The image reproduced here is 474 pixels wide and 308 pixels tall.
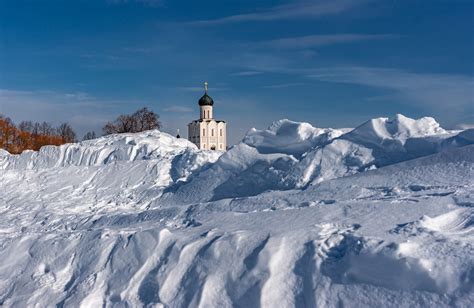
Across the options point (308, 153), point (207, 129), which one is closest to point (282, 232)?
point (308, 153)

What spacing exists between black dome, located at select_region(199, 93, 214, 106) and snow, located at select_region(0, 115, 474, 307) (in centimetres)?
3048

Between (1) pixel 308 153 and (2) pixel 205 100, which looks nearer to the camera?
(1) pixel 308 153

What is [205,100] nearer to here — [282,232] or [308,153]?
[308,153]

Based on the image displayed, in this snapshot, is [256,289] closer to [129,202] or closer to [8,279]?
[8,279]

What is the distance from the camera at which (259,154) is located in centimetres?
995

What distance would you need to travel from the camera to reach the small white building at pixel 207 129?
135 ft

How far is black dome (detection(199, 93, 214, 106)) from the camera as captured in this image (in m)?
41.6

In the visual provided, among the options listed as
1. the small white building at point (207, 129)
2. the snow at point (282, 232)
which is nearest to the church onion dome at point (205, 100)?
the small white building at point (207, 129)

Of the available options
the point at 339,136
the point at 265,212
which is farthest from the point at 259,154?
A: the point at 265,212

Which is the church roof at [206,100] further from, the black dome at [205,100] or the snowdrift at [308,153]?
the snowdrift at [308,153]

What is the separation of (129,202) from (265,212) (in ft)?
16.0

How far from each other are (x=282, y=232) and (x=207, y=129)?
118 ft

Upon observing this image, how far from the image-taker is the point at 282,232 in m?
5.62

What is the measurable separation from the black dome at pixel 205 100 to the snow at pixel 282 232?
3048cm
